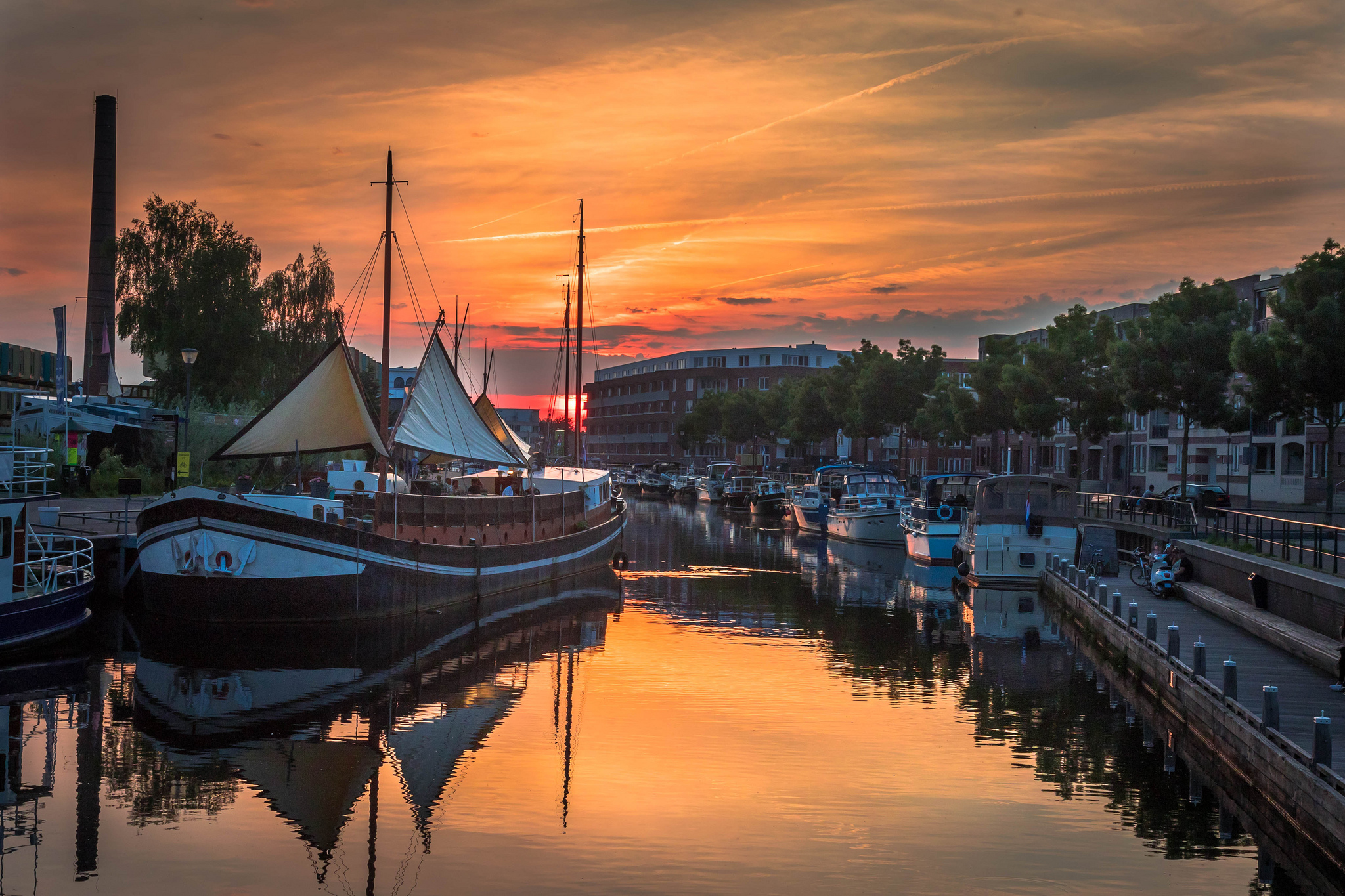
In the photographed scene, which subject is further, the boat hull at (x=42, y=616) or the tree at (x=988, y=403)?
the tree at (x=988, y=403)

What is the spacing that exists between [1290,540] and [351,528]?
23.0m

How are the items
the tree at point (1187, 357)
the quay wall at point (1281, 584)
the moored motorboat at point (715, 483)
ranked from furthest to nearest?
the moored motorboat at point (715, 483) < the tree at point (1187, 357) < the quay wall at point (1281, 584)

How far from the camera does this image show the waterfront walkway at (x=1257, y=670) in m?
16.4

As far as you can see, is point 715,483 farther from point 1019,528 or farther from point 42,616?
point 42,616

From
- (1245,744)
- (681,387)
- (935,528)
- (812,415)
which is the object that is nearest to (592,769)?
(1245,744)

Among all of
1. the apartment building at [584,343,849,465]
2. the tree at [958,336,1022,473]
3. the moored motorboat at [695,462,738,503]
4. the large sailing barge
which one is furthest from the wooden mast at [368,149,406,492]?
the apartment building at [584,343,849,465]

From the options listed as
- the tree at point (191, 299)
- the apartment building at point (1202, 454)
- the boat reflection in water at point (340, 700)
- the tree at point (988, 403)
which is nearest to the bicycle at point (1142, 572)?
the apartment building at point (1202, 454)

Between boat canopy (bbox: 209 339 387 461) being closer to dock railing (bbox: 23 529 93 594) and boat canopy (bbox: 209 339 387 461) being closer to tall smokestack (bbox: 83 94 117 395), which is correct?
dock railing (bbox: 23 529 93 594)

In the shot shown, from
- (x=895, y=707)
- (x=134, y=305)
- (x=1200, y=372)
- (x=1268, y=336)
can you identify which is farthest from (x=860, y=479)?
(x=895, y=707)

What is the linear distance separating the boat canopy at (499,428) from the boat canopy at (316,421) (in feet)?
41.7

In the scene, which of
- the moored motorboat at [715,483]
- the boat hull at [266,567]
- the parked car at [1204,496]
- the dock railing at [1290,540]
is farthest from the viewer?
the moored motorboat at [715,483]

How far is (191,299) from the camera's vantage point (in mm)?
56969

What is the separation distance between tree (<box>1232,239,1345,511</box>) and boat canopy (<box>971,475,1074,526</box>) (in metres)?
7.17

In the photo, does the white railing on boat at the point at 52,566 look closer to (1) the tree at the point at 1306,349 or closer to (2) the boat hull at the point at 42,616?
(2) the boat hull at the point at 42,616
